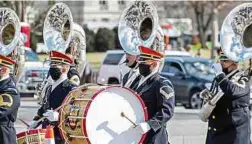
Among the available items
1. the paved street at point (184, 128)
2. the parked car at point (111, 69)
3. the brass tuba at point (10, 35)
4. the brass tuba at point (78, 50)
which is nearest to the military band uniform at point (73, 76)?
the brass tuba at point (10, 35)

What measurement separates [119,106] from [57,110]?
101 cm

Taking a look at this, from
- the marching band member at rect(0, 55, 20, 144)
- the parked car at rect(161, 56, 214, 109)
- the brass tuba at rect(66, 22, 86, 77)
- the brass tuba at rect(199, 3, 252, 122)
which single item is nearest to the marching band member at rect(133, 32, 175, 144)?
the brass tuba at rect(199, 3, 252, 122)

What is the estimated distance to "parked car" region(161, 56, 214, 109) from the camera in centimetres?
2088

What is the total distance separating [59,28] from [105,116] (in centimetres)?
289

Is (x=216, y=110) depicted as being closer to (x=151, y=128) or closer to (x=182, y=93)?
(x=151, y=128)

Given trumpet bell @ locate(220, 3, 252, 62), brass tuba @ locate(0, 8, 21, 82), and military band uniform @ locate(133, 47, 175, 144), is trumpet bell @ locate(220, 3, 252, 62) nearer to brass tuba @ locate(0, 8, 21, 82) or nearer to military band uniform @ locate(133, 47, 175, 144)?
military band uniform @ locate(133, 47, 175, 144)

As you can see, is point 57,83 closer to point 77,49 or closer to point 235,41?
point 77,49

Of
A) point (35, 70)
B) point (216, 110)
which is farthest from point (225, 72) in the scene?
point (35, 70)

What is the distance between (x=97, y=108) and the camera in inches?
275

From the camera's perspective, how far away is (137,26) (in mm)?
8102

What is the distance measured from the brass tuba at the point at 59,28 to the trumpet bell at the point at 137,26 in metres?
1.21

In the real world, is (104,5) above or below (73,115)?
below

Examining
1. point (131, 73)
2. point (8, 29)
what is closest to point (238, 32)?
point (131, 73)

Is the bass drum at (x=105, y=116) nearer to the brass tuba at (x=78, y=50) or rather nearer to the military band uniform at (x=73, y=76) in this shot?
the military band uniform at (x=73, y=76)
